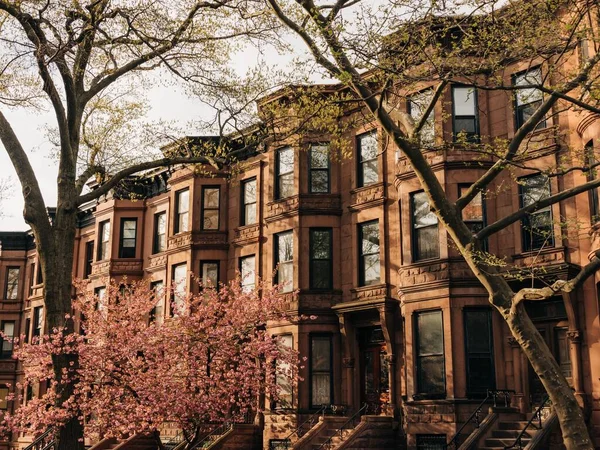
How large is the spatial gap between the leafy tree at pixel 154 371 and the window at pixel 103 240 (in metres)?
12.6

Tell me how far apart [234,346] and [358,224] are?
6431 mm

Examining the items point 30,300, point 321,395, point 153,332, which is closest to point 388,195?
point 321,395

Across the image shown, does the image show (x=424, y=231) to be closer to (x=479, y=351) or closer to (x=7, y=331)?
(x=479, y=351)

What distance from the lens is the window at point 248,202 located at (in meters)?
30.7

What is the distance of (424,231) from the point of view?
23.2 m

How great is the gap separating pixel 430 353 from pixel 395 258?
3.66 m

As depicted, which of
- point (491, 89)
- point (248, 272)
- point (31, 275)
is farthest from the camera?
point (31, 275)

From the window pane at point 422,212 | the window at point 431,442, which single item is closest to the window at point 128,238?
the window pane at point 422,212

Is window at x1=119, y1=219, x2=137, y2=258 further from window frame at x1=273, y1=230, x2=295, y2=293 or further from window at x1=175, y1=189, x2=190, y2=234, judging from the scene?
window frame at x1=273, y1=230, x2=295, y2=293

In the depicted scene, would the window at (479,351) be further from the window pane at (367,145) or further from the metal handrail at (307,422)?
the window pane at (367,145)

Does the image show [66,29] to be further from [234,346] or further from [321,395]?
[321,395]

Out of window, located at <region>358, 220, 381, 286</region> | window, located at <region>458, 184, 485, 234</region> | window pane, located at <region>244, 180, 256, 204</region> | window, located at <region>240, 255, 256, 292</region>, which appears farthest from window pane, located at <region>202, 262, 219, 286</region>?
window, located at <region>458, 184, 485, 234</region>

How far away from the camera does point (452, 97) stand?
23891 mm

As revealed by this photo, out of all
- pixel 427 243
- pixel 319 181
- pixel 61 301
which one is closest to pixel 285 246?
pixel 319 181
